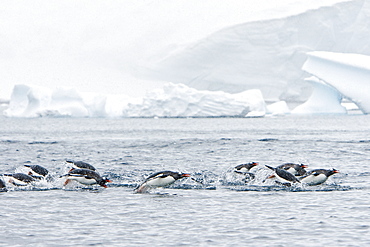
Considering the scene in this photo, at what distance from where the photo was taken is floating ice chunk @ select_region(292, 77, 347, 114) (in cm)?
5003

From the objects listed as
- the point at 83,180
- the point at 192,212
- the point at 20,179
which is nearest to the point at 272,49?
the point at 20,179

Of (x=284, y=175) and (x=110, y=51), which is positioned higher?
(x=110, y=51)

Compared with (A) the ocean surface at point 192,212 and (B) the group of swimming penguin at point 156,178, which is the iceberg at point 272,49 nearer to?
(A) the ocean surface at point 192,212

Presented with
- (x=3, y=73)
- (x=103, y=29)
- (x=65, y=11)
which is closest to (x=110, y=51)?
(x=103, y=29)

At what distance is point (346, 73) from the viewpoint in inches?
1725

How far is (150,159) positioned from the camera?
19484mm

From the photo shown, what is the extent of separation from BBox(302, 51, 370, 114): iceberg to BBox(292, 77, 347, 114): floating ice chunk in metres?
4.62

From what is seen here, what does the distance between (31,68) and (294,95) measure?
122 ft

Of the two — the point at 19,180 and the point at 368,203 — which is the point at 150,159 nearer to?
the point at 19,180

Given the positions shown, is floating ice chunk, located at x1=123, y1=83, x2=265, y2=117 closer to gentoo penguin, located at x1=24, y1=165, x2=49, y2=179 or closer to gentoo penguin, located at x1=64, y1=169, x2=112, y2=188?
gentoo penguin, located at x1=24, y1=165, x2=49, y2=179

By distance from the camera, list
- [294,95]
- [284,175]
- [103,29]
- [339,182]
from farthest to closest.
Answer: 1. [103,29]
2. [294,95]
3. [339,182]
4. [284,175]

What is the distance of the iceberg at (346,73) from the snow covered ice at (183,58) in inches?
3.2

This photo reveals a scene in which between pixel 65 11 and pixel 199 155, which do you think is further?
pixel 65 11

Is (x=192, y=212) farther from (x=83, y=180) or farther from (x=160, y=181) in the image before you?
(x=83, y=180)
